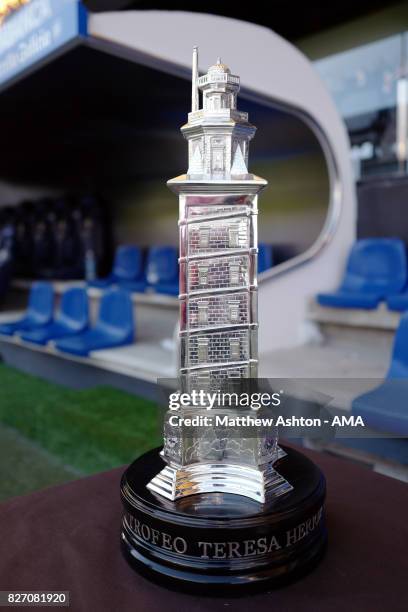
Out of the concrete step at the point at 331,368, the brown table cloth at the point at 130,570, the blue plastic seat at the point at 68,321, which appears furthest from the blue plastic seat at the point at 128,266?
the brown table cloth at the point at 130,570

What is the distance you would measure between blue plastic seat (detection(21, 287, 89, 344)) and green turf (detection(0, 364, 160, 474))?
47 cm

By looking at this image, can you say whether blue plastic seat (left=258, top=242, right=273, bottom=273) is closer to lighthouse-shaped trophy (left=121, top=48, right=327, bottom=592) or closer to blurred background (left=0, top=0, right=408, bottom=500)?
blurred background (left=0, top=0, right=408, bottom=500)

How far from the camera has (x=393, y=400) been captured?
1854mm

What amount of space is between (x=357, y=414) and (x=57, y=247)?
18.0ft

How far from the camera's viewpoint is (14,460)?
Result: 278 cm

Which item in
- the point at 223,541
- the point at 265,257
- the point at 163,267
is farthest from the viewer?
the point at 163,267

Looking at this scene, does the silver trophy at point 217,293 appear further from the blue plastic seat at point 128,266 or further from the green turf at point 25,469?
the blue plastic seat at point 128,266

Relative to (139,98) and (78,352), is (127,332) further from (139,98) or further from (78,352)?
(139,98)

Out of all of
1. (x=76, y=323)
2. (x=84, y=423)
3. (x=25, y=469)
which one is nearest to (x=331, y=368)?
(x=84, y=423)

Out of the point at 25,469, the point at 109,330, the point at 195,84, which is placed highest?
the point at 195,84

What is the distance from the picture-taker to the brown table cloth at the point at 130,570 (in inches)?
31.5

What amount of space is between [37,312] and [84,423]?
225 cm

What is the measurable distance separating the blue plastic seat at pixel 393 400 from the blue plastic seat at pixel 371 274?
3.64 ft

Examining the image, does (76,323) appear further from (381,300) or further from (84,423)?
(381,300)
